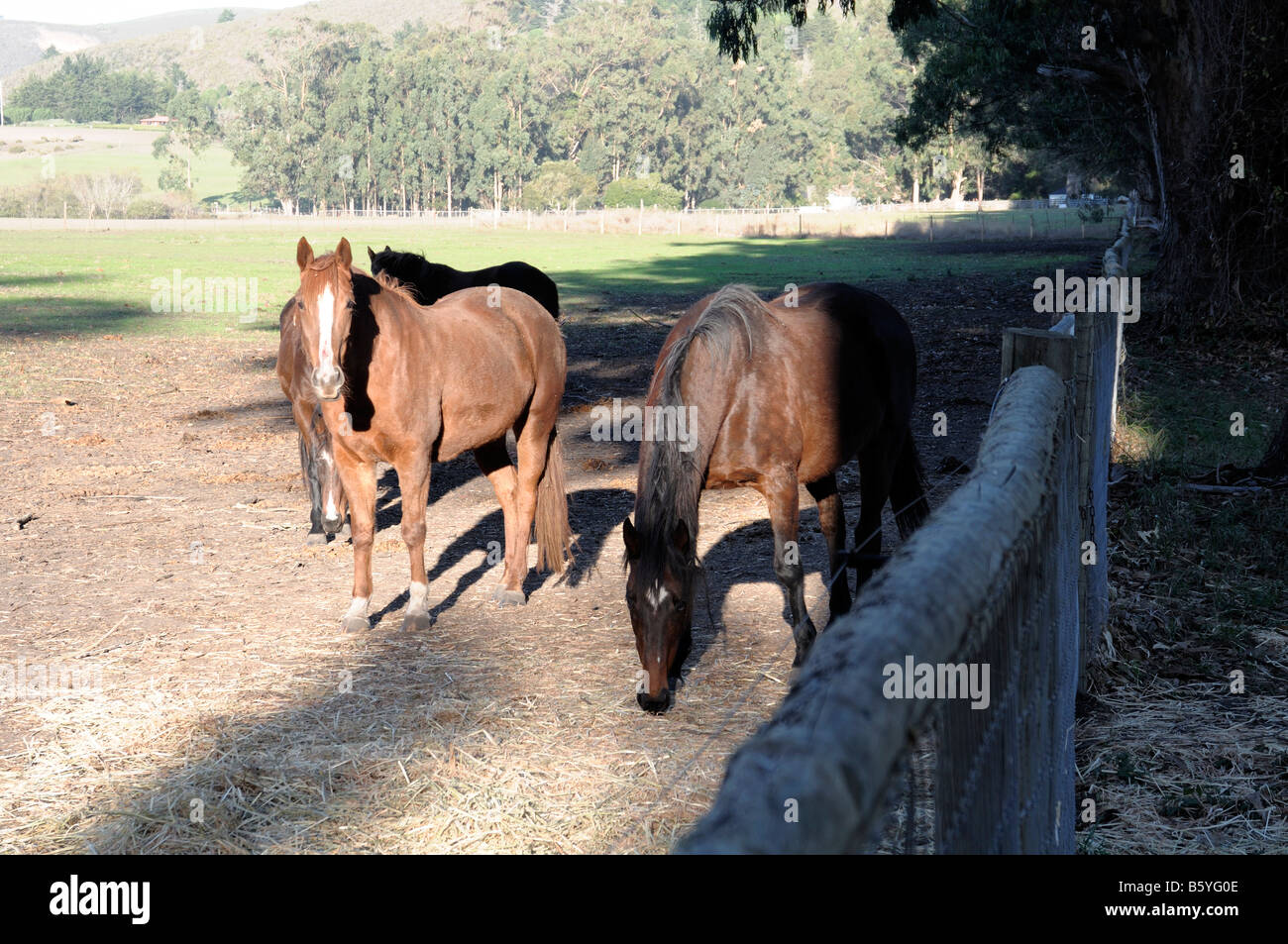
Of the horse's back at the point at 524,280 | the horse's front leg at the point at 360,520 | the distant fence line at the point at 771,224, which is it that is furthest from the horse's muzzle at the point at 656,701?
the distant fence line at the point at 771,224

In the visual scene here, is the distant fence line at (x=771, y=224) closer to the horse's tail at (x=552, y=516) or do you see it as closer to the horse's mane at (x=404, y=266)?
the horse's mane at (x=404, y=266)

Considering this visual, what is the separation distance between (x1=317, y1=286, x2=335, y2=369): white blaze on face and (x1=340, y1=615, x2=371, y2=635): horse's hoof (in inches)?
68.5

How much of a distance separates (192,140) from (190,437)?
422 ft

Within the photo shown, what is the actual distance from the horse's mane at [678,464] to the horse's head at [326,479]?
377 centimetres

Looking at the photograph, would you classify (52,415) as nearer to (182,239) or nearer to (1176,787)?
(1176,787)

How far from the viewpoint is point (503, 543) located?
9312 mm

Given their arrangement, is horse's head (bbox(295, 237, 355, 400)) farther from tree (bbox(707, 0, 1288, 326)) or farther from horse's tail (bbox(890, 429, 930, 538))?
tree (bbox(707, 0, 1288, 326))

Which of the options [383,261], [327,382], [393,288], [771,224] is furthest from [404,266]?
[771,224]

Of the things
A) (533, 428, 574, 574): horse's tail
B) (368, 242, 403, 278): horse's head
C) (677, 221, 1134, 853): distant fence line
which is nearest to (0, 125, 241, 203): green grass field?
(368, 242, 403, 278): horse's head

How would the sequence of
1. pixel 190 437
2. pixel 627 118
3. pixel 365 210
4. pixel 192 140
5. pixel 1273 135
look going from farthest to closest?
pixel 192 140 < pixel 627 118 < pixel 365 210 < pixel 1273 135 < pixel 190 437

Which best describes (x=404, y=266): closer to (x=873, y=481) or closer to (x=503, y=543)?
(x=503, y=543)

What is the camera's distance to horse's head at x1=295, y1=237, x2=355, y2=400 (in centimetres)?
590
